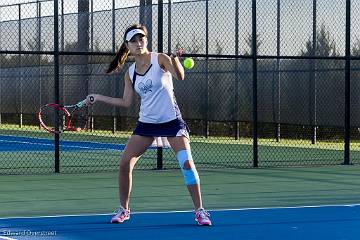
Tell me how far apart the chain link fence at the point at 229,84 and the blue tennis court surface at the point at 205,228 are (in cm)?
648

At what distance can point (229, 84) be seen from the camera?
2247 centimetres

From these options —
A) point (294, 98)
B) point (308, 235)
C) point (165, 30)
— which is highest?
point (165, 30)

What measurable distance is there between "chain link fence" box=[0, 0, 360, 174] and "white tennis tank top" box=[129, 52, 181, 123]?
23.8 ft

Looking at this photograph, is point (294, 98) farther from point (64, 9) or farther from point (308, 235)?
point (308, 235)

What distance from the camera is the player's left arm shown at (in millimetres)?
8500

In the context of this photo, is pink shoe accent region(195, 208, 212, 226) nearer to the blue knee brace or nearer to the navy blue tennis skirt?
the blue knee brace

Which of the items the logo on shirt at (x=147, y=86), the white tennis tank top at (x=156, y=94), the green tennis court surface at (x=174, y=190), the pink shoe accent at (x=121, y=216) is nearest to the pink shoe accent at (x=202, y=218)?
the pink shoe accent at (x=121, y=216)

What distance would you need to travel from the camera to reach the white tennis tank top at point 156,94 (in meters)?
8.70

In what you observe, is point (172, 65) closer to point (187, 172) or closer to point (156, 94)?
point (156, 94)

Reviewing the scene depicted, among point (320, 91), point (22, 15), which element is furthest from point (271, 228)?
point (22, 15)

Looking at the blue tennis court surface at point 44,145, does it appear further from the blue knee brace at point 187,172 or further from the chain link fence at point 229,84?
the blue knee brace at point 187,172

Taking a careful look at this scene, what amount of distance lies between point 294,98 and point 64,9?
9.09 m

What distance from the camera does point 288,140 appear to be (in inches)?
918

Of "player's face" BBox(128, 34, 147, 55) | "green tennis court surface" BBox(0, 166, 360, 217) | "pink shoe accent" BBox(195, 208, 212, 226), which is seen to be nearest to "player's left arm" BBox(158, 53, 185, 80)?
"player's face" BBox(128, 34, 147, 55)
